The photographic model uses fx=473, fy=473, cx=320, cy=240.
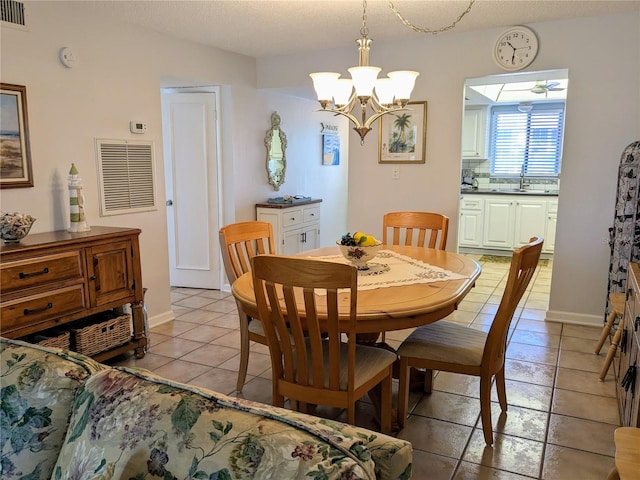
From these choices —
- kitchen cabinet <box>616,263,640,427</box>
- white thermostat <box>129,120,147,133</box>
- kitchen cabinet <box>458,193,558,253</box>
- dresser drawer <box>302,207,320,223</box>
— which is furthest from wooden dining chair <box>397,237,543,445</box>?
kitchen cabinet <box>458,193,558,253</box>

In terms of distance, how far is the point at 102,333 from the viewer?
2953 millimetres

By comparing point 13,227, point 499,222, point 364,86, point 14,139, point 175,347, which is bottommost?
point 175,347

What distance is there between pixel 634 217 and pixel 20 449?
3119 mm

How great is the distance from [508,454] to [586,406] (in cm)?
71

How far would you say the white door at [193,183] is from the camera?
4.64 meters

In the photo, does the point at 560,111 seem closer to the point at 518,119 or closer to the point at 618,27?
the point at 518,119

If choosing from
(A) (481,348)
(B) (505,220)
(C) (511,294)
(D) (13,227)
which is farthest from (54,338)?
(B) (505,220)

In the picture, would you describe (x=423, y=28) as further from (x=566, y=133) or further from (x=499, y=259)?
(x=499, y=259)

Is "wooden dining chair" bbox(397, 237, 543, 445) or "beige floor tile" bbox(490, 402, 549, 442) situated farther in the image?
"beige floor tile" bbox(490, 402, 549, 442)

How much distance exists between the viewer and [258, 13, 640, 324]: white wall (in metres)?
3.49

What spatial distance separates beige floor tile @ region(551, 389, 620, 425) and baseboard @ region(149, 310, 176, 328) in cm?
293

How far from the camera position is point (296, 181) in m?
5.70

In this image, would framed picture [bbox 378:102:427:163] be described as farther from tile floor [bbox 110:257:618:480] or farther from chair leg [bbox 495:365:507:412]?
chair leg [bbox 495:365:507:412]

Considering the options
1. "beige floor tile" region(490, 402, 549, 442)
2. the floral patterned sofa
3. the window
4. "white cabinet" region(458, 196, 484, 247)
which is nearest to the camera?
the floral patterned sofa
